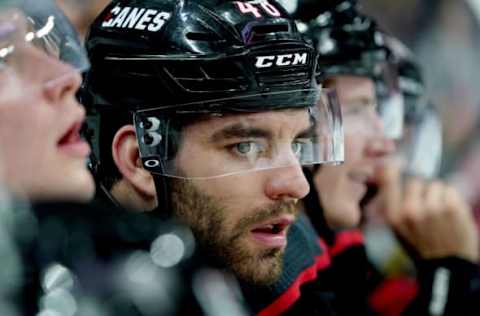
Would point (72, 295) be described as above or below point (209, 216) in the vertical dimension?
above

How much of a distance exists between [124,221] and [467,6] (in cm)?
319

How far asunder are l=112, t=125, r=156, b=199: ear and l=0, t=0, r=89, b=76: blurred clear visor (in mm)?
180

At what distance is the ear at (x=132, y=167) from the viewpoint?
1.59m

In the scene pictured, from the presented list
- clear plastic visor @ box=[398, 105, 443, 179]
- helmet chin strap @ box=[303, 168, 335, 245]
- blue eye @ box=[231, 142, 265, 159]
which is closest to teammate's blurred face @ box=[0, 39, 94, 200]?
blue eye @ box=[231, 142, 265, 159]

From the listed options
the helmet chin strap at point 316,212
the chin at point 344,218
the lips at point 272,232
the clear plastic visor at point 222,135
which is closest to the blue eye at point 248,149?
the clear plastic visor at point 222,135

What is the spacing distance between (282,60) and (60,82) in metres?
0.36

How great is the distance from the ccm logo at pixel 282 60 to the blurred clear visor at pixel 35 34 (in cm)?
26

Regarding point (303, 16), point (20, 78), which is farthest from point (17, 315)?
point (303, 16)

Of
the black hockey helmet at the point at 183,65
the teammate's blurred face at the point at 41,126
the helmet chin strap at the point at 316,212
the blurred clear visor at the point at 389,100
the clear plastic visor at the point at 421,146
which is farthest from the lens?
the clear plastic visor at the point at 421,146

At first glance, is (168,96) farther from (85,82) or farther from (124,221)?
(124,221)

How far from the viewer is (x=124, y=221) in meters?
1.03

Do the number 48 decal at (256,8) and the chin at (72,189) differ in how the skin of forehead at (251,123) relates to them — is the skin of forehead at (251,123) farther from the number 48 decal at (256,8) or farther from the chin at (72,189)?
the chin at (72,189)

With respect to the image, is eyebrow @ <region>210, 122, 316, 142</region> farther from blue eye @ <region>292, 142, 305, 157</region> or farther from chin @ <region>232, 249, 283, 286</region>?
chin @ <region>232, 249, 283, 286</region>

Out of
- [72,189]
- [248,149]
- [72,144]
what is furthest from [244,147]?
[72,189]
